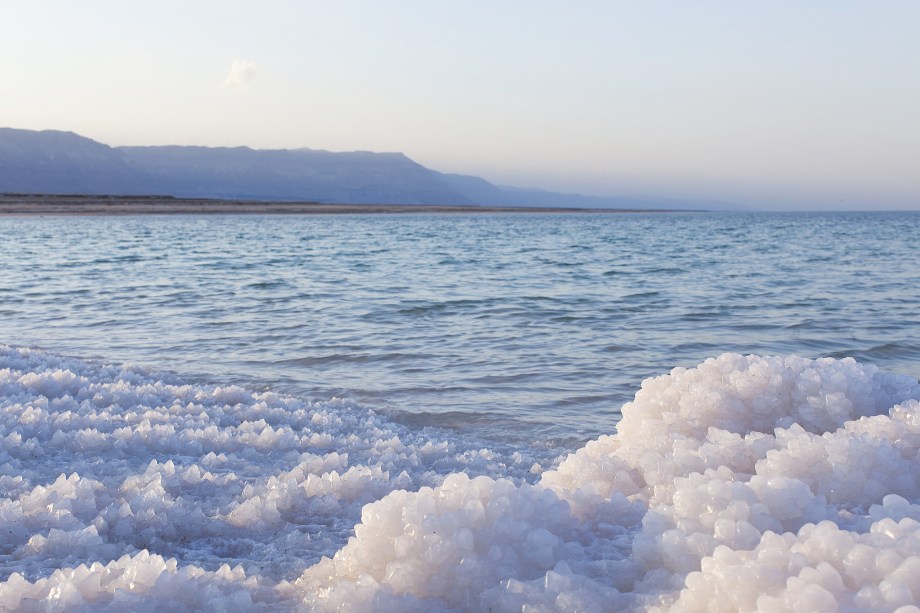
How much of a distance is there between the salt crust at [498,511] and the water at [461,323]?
261cm

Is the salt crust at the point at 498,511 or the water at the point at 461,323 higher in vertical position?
the salt crust at the point at 498,511

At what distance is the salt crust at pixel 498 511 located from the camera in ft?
6.39

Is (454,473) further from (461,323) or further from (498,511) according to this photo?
(461,323)

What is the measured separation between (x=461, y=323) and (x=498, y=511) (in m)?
10.2

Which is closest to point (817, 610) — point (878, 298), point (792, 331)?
point (792, 331)

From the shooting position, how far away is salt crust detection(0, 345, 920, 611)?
1947mm

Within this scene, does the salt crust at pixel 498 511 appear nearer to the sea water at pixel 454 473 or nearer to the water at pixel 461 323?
the sea water at pixel 454 473

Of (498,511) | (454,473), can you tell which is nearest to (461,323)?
(454,473)

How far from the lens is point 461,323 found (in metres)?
12.3

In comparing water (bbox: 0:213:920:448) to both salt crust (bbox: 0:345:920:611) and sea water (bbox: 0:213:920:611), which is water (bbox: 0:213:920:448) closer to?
sea water (bbox: 0:213:920:611)

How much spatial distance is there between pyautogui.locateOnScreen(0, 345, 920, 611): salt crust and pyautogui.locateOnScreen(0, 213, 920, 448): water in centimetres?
261

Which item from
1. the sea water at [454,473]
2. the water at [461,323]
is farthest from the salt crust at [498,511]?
the water at [461,323]

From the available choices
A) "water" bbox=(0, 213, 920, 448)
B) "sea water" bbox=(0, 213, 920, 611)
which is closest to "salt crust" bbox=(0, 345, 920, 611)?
"sea water" bbox=(0, 213, 920, 611)

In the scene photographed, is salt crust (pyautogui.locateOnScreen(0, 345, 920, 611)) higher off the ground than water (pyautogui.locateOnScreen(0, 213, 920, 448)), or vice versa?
salt crust (pyautogui.locateOnScreen(0, 345, 920, 611))
